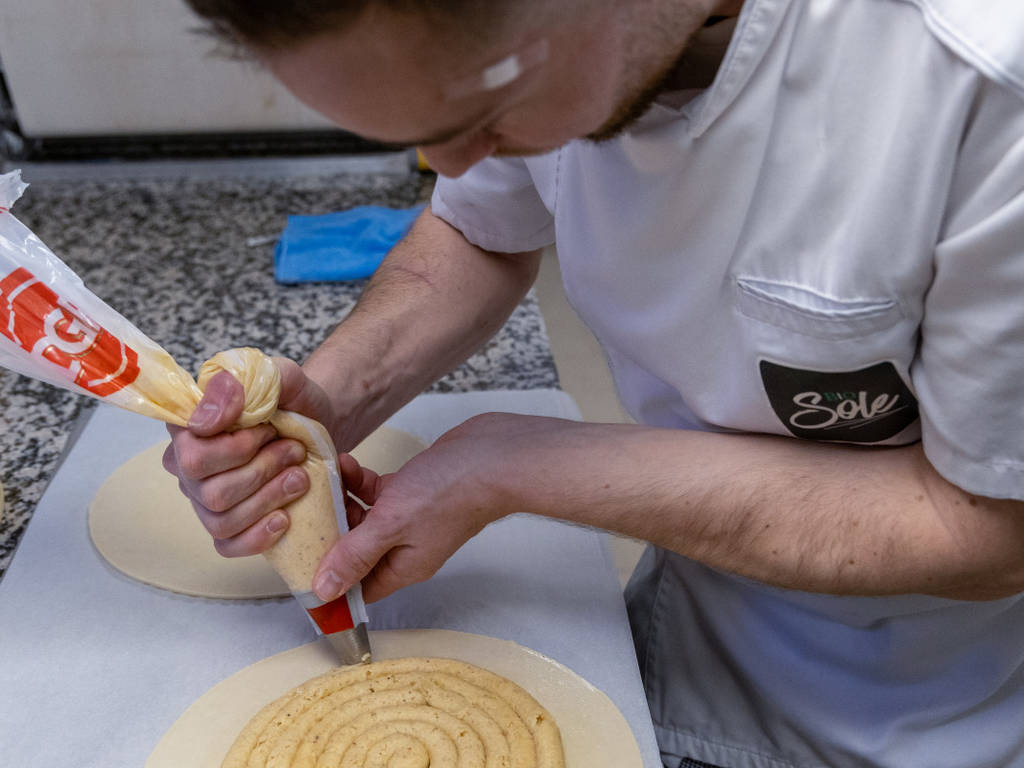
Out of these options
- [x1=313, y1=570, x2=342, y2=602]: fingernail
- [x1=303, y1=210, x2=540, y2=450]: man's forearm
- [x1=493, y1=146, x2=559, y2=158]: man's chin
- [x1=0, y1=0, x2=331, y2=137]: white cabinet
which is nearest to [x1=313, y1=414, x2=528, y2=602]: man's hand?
[x1=313, y1=570, x2=342, y2=602]: fingernail

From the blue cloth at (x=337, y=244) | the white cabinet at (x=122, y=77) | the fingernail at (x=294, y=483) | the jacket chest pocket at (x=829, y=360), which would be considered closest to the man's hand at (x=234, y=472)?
the fingernail at (x=294, y=483)

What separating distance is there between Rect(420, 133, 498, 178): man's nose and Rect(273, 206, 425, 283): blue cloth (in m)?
0.97

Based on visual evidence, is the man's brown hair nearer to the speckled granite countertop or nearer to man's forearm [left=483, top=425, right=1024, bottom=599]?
man's forearm [left=483, top=425, right=1024, bottom=599]

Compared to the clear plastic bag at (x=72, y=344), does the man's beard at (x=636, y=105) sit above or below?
above

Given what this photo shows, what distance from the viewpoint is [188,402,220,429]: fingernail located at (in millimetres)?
858

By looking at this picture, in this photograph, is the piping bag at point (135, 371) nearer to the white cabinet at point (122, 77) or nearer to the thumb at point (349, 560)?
the thumb at point (349, 560)

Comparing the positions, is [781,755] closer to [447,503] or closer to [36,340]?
[447,503]

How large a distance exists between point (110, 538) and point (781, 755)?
0.85 metres

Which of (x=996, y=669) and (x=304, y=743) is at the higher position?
(x=304, y=743)

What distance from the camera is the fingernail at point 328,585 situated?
3.02 ft

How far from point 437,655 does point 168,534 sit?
41 centimetres

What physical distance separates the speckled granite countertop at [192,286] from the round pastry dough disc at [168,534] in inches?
4.2

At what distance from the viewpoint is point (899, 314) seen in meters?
0.79

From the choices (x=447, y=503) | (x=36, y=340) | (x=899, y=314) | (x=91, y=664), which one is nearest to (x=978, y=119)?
(x=899, y=314)
